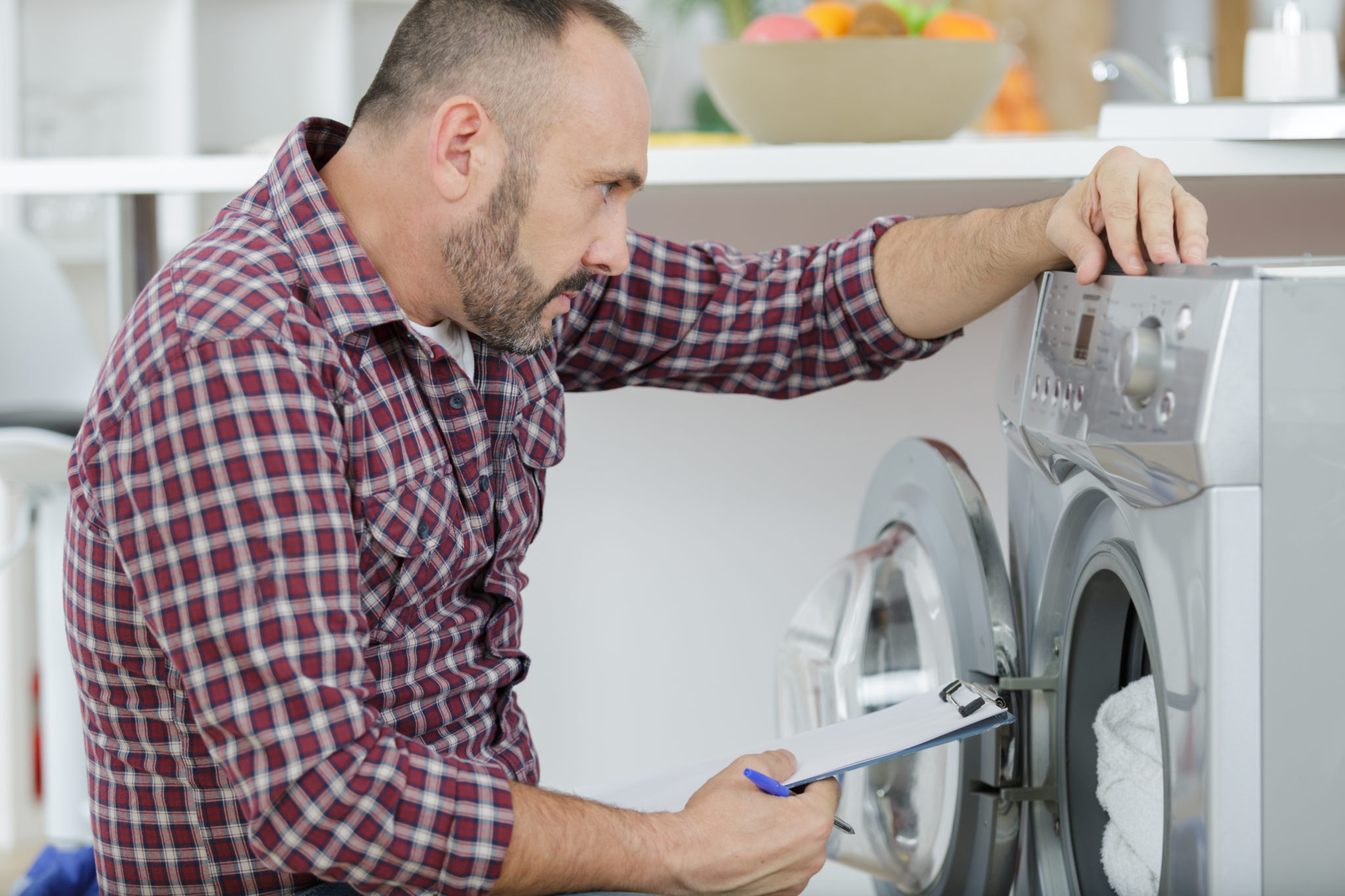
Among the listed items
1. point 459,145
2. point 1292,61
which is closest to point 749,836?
point 459,145

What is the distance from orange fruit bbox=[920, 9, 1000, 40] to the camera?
Answer: 1342 mm

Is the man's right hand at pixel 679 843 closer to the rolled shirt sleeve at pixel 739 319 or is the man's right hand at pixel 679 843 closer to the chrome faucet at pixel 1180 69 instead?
the rolled shirt sleeve at pixel 739 319

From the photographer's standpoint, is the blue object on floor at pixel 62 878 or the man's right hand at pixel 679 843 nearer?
the man's right hand at pixel 679 843

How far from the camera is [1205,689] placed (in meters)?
0.66

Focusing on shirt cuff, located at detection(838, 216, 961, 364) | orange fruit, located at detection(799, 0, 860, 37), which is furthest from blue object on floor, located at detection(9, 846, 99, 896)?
orange fruit, located at detection(799, 0, 860, 37)

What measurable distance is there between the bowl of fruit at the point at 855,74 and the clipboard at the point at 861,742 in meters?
0.64

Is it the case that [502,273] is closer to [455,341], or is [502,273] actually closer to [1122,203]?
[455,341]

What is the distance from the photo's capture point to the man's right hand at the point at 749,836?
2.66 ft

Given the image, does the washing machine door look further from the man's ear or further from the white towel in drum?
the man's ear

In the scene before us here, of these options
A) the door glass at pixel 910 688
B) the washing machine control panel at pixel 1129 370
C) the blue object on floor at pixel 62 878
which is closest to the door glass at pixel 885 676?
the door glass at pixel 910 688

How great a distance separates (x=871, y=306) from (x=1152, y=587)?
0.49 metres

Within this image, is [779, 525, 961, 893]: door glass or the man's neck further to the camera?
[779, 525, 961, 893]: door glass

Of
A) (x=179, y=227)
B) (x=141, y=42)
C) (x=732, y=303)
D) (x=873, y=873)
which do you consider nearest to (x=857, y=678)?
(x=873, y=873)

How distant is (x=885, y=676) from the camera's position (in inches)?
46.7
